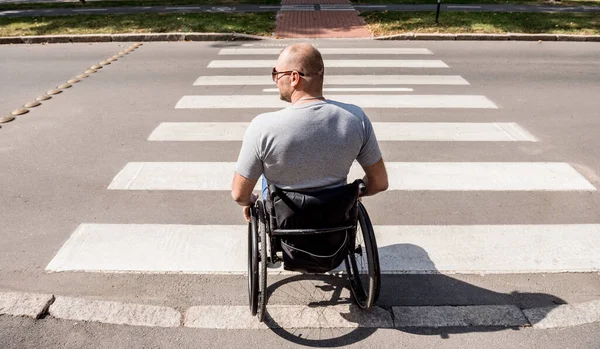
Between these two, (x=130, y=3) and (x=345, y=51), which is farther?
(x=130, y=3)

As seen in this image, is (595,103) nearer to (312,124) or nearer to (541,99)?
(541,99)

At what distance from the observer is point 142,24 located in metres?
14.3

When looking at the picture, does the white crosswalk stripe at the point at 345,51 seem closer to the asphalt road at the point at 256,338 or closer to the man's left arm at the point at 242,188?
the man's left arm at the point at 242,188

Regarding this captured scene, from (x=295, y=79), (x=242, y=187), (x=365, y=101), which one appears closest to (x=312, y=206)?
(x=242, y=187)

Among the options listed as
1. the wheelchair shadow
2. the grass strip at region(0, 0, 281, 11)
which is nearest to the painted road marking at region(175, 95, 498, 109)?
the wheelchair shadow

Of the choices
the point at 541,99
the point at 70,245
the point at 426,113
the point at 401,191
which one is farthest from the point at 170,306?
the point at 541,99

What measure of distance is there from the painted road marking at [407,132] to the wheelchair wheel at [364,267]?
10.0ft

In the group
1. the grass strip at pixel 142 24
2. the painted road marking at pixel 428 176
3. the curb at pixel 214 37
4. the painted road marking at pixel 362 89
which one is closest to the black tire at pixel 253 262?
the painted road marking at pixel 428 176

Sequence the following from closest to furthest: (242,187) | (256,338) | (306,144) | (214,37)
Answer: (306,144) < (242,187) < (256,338) < (214,37)

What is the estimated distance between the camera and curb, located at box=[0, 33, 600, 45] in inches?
512

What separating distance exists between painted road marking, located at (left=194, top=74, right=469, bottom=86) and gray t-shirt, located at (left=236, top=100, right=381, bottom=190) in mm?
6273

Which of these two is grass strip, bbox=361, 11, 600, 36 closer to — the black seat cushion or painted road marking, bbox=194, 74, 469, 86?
painted road marking, bbox=194, 74, 469, 86

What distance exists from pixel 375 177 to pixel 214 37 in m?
10.8

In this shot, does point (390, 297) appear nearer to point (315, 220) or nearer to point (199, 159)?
point (315, 220)
